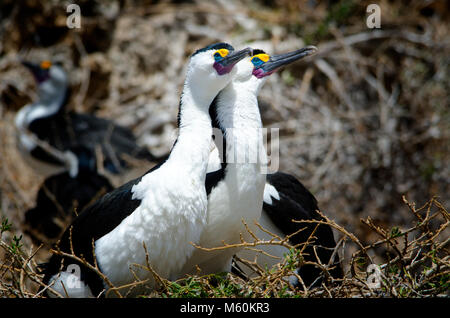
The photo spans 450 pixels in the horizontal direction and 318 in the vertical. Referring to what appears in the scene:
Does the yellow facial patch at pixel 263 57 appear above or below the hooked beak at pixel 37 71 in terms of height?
above

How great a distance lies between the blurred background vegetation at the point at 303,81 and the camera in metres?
6.07

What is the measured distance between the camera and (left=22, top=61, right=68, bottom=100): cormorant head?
6711mm

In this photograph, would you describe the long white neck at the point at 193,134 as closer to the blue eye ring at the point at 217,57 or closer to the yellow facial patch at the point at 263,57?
the blue eye ring at the point at 217,57

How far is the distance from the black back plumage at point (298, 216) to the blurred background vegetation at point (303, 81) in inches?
69.3

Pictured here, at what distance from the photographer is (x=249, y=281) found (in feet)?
10.3

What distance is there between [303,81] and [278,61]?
3.29 metres

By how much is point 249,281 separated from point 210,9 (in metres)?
5.30

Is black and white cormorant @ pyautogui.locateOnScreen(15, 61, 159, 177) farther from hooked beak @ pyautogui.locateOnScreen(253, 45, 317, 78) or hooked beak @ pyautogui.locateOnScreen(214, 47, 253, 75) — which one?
hooked beak @ pyautogui.locateOnScreen(214, 47, 253, 75)

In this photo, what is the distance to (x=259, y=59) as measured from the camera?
11.9 ft
